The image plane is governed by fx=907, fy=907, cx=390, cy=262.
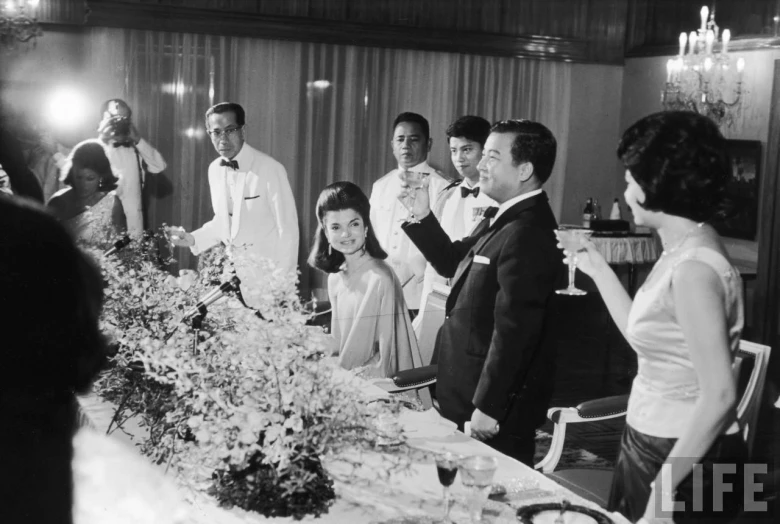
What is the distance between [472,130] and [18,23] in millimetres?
1966

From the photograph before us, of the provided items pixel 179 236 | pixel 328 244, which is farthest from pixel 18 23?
pixel 328 244

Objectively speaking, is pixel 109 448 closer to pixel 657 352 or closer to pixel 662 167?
pixel 657 352

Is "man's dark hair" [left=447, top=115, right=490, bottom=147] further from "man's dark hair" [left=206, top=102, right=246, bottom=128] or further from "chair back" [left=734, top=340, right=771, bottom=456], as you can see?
"chair back" [left=734, top=340, right=771, bottom=456]

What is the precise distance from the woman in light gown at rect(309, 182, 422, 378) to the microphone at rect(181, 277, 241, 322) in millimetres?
1038

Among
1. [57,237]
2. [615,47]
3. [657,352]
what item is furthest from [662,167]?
[615,47]

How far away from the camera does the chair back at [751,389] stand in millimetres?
2584

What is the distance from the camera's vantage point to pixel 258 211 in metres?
4.36

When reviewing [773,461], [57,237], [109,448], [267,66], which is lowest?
[773,461]

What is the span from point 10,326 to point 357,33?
2864mm

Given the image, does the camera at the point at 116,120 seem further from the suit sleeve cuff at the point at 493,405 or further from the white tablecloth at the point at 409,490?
the suit sleeve cuff at the point at 493,405

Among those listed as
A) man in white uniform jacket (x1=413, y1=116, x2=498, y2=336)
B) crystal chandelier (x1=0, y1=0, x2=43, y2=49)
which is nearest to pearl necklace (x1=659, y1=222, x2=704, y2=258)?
man in white uniform jacket (x1=413, y1=116, x2=498, y2=336)

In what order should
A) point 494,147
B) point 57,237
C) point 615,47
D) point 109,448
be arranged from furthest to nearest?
point 615,47
point 494,147
point 109,448
point 57,237

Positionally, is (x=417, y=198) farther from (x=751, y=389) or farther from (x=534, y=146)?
(x=751, y=389)

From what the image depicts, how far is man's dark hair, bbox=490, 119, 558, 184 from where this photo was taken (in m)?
2.71
